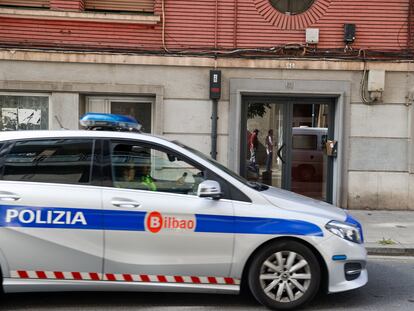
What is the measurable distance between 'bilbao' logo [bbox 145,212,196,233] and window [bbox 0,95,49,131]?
6.32m

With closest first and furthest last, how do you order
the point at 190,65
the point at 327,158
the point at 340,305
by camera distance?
the point at 340,305, the point at 190,65, the point at 327,158

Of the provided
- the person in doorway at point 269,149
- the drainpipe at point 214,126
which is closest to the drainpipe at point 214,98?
the drainpipe at point 214,126

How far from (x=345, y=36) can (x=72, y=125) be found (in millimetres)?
5703

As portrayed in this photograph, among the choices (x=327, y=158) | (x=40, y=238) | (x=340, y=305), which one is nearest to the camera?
(x=40, y=238)

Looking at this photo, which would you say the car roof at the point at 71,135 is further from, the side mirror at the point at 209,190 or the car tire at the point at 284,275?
the car tire at the point at 284,275

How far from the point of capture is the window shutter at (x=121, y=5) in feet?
33.0

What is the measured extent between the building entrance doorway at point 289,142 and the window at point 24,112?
13.3ft

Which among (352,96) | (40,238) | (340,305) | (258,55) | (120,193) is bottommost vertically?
(340,305)

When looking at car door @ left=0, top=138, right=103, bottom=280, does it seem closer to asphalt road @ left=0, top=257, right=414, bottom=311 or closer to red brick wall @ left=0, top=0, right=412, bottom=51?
asphalt road @ left=0, top=257, right=414, bottom=311

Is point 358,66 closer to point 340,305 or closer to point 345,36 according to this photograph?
point 345,36

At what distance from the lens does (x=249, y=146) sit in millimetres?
10391

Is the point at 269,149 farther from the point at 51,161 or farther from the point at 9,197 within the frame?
the point at 9,197

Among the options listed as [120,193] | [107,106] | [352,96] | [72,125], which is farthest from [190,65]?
[120,193]

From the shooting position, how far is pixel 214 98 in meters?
9.72
